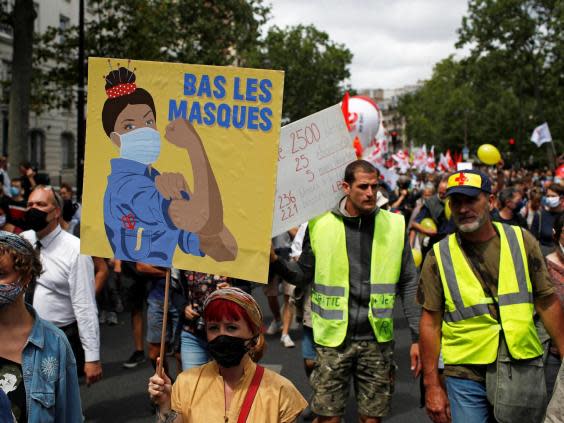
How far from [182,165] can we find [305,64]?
2501 inches

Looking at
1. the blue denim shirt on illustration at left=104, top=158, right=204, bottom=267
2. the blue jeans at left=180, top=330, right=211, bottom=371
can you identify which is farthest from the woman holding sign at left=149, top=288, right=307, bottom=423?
the blue jeans at left=180, top=330, right=211, bottom=371

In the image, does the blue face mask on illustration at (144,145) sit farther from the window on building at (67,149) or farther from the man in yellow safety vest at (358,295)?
the window on building at (67,149)

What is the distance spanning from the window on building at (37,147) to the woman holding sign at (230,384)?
3645 centimetres

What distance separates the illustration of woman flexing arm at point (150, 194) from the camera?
3119 millimetres

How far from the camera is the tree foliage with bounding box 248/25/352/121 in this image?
6397cm

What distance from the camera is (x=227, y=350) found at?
287cm

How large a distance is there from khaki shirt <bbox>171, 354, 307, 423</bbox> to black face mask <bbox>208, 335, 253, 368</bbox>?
0.19 ft

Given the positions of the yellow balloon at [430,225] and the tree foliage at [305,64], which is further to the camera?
the tree foliage at [305,64]

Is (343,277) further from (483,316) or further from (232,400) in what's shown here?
(232,400)

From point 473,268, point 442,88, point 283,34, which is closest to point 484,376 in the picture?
point 473,268

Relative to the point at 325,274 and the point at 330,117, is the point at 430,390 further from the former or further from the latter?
the point at 330,117

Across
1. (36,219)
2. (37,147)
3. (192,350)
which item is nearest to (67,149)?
(37,147)

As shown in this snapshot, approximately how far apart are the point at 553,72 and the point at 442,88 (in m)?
51.7

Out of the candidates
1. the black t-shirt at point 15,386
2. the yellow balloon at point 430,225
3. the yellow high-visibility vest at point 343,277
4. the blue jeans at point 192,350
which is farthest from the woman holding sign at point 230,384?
the yellow balloon at point 430,225
